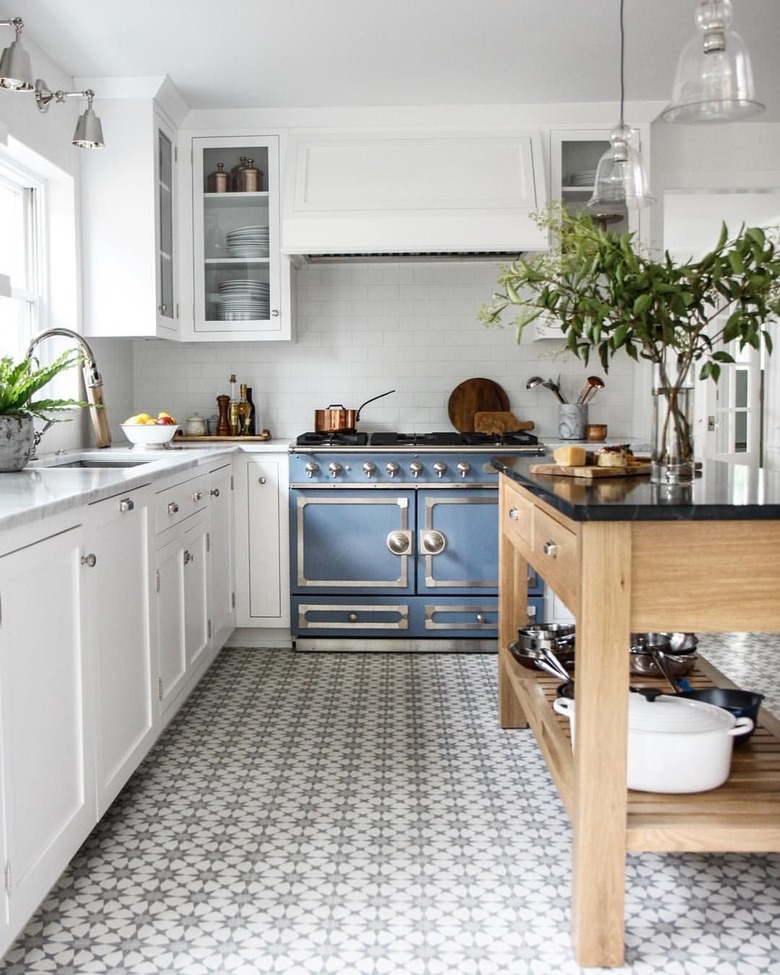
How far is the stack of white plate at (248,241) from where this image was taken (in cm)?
457

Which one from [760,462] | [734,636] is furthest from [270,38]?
[760,462]

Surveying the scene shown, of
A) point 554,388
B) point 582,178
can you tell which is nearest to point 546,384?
point 554,388

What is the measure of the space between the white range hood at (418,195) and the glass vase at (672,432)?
234 cm

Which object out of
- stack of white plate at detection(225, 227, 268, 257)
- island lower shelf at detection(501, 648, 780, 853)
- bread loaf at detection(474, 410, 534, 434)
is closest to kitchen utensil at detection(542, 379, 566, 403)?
bread loaf at detection(474, 410, 534, 434)

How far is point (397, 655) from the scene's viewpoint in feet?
14.2

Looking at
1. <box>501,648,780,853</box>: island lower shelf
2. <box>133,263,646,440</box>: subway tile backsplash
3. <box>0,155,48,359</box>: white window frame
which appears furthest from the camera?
<box>133,263,646,440</box>: subway tile backsplash

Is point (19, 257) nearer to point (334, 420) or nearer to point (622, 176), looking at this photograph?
point (334, 420)

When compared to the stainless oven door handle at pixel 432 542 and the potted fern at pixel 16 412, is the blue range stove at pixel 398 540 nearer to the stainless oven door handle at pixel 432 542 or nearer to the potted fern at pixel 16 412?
the stainless oven door handle at pixel 432 542

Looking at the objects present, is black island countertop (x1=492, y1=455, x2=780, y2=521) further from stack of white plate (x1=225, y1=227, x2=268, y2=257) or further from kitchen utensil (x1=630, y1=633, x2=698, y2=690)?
stack of white plate (x1=225, y1=227, x2=268, y2=257)

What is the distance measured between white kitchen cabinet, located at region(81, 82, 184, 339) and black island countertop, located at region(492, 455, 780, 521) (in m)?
2.43

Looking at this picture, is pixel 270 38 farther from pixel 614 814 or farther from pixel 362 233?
pixel 614 814

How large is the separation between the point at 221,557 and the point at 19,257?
154 centimetres

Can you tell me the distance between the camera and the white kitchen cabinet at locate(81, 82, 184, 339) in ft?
13.8

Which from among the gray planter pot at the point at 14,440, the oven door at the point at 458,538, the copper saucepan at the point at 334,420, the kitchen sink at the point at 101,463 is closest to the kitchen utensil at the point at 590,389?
the oven door at the point at 458,538
